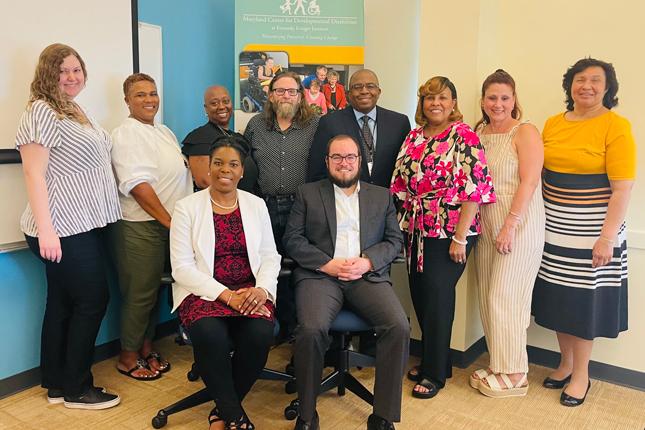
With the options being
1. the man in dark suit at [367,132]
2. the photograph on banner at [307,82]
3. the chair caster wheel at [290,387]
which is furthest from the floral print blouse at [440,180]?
the photograph on banner at [307,82]

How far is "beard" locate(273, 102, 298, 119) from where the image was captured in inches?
111

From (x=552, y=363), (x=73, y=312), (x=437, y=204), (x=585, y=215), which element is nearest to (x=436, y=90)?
(x=437, y=204)

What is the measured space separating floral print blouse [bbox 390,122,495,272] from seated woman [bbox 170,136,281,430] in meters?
0.76

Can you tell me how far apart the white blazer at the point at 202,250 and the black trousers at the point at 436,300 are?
2.63 feet

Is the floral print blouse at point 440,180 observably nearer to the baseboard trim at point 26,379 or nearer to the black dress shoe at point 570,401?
the black dress shoe at point 570,401

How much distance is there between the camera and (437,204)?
8.67ft

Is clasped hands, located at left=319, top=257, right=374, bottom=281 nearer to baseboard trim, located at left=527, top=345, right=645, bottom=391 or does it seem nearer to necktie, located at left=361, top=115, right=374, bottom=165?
necktie, located at left=361, top=115, right=374, bottom=165

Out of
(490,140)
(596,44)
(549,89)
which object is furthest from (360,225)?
(596,44)

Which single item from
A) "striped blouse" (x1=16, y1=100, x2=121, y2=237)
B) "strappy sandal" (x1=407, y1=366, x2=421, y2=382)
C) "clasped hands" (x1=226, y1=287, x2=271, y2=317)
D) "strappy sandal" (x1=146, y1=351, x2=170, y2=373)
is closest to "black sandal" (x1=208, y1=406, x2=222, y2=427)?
"clasped hands" (x1=226, y1=287, x2=271, y2=317)

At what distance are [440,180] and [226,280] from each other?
3.72 ft

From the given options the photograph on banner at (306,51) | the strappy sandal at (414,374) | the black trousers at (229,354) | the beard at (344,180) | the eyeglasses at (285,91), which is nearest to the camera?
the black trousers at (229,354)

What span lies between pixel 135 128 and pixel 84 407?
1.39 m

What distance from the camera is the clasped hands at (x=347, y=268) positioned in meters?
2.43

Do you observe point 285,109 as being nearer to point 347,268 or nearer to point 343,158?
point 343,158
